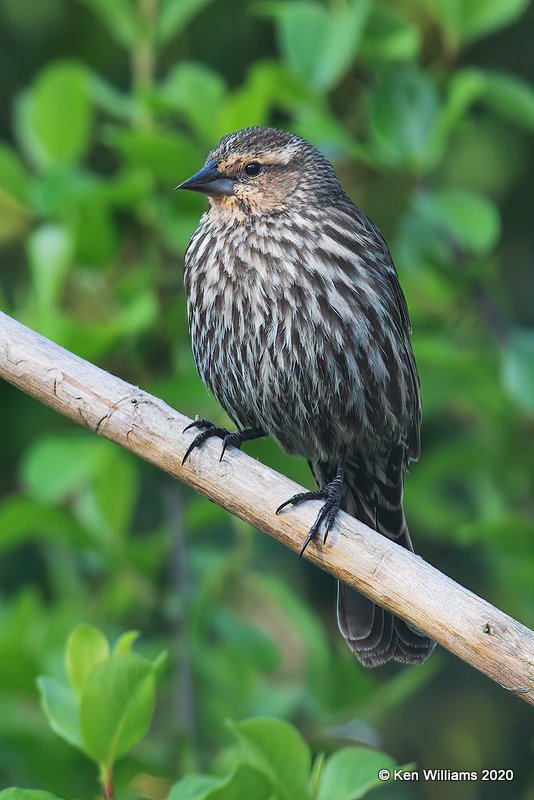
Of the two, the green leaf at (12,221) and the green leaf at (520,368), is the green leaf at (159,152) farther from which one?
the green leaf at (520,368)

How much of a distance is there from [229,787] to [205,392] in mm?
1643

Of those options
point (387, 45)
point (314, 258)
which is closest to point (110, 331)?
point (314, 258)

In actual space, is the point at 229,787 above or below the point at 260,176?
below

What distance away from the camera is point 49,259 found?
3.95 meters

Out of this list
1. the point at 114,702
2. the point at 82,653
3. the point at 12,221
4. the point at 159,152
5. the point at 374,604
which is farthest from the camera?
the point at 12,221

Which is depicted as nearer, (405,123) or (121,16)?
(405,123)

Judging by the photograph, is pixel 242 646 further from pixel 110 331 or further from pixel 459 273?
pixel 459 273

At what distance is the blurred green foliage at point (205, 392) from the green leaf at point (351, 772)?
0.81 m

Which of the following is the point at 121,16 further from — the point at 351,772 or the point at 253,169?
the point at 351,772

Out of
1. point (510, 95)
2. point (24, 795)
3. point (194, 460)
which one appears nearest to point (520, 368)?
point (510, 95)

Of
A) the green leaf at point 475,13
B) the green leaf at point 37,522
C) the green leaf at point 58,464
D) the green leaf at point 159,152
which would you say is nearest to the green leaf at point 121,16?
the green leaf at point 159,152

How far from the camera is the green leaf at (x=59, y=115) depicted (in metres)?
4.07

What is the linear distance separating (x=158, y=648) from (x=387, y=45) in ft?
6.05

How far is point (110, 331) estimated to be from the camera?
376 centimetres
